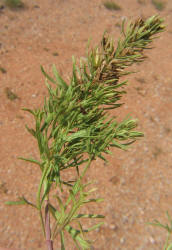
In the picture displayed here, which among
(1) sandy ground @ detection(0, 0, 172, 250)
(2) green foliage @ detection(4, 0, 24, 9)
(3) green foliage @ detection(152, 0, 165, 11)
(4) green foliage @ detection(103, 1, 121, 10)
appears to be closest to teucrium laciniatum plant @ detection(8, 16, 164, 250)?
(1) sandy ground @ detection(0, 0, 172, 250)

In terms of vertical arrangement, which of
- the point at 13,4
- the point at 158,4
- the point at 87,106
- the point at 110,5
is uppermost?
the point at 158,4

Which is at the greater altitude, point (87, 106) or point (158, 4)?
point (158, 4)

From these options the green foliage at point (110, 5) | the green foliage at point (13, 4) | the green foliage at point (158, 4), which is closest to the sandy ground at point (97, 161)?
the green foliage at point (13, 4)

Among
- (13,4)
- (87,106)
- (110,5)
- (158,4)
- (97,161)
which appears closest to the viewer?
(87,106)

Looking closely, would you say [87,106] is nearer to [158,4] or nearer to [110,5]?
[110,5]

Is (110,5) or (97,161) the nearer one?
(97,161)

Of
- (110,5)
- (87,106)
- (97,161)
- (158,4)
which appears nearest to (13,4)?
(110,5)

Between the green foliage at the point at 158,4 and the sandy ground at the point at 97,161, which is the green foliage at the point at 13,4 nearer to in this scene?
the sandy ground at the point at 97,161

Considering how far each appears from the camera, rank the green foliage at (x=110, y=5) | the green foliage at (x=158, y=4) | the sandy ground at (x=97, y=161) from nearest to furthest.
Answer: the sandy ground at (x=97, y=161)
the green foliage at (x=110, y=5)
the green foliage at (x=158, y=4)

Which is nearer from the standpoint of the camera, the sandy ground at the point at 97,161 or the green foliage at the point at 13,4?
the sandy ground at the point at 97,161
